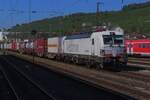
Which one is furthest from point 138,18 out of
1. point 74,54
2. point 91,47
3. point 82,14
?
point 91,47

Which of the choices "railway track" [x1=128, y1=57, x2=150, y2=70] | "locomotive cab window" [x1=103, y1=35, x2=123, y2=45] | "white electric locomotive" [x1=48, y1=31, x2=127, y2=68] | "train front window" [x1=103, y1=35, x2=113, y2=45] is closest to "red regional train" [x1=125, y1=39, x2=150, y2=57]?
"railway track" [x1=128, y1=57, x2=150, y2=70]

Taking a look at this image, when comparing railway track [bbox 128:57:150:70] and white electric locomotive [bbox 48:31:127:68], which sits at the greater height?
white electric locomotive [bbox 48:31:127:68]

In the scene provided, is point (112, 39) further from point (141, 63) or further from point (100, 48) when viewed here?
point (141, 63)

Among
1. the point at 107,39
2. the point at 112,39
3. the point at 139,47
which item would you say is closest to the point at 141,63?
the point at 112,39

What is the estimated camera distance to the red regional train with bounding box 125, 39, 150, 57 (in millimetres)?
63062

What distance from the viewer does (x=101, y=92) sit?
20.8 m

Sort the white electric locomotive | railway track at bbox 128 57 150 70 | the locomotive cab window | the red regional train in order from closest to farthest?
the white electric locomotive → the locomotive cab window → railway track at bbox 128 57 150 70 → the red regional train

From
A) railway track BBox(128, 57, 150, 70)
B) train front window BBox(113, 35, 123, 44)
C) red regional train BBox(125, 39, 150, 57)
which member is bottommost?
railway track BBox(128, 57, 150, 70)

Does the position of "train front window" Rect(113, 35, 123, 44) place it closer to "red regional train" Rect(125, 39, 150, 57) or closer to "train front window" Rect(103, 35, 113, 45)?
"train front window" Rect(103, 35, 113, 45)

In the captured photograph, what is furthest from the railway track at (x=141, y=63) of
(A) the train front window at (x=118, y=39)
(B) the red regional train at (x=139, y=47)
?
(B) the red regional train at (x=139, y=47)

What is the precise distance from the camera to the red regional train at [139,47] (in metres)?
63.1

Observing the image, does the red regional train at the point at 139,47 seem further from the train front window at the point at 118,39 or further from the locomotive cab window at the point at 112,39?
the locomotive cab window at the point at 112,39

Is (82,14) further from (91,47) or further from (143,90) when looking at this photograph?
(143,90)

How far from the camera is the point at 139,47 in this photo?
65875 mm
